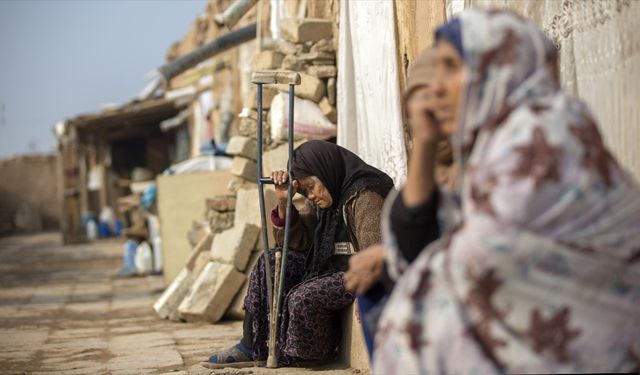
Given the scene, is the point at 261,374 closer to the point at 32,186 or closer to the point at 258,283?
the point at 258,283

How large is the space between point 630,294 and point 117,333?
20.0ft

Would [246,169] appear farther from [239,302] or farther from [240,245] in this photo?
[239,302]

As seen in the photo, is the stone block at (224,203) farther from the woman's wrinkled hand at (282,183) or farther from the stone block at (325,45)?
the woman's wrinkled hand at (282,183)

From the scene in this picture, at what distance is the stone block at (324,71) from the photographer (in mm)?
8000

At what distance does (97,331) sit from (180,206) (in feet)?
9.40

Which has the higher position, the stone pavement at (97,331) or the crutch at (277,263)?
the crutch at (277,263)

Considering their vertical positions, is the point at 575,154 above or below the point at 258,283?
above

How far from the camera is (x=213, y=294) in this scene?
8.03 meters

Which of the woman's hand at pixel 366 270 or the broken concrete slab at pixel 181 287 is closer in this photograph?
the woman's hand at pixel 366 270

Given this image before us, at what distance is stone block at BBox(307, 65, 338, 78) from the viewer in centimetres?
800

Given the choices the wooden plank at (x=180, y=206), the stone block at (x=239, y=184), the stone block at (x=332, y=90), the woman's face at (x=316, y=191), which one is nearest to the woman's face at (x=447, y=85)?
the woman's face at (x=316, y=191)

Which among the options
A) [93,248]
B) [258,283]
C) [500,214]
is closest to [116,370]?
[258,283]

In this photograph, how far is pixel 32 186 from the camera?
3966cm

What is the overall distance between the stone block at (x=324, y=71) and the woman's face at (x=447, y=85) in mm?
5270
